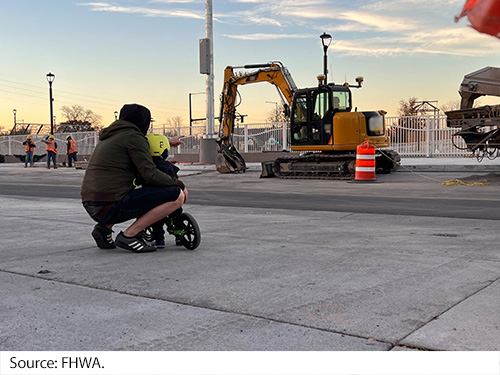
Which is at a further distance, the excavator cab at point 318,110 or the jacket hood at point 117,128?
the excavator cab at point 318,110

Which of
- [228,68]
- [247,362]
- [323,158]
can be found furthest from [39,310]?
[228,68]

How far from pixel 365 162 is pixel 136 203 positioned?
12.3 metres

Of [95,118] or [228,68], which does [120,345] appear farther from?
[95,118]

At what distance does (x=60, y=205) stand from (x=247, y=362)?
906 cm

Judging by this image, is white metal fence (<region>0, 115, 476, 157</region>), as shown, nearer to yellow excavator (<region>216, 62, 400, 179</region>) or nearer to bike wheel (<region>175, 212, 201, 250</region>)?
yellow excavator (<region>216, 62, 400, 179</region>)

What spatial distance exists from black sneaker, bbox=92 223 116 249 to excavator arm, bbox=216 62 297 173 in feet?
51.1

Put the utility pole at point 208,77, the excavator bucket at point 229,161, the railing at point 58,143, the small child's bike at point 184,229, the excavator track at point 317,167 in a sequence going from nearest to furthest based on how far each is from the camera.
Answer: the small child's bike at point 184,229, the excavator track at point 317,167, the excavator bucket at point 229,161, the utility pole at point 208,77, the railing at point 58,143

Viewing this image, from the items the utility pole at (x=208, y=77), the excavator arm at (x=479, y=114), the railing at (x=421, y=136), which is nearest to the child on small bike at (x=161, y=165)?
the excavator arm at (x=479, y=114)

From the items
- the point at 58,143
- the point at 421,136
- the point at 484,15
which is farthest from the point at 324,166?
the point at 58,143

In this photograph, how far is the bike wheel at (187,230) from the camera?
5.98m

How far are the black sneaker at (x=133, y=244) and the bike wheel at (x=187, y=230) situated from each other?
362 mm

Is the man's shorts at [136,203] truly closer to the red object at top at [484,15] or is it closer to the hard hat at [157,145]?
the hard hat at [157,145]

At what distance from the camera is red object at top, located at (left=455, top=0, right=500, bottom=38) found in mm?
1572

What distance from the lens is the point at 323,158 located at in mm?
19516
